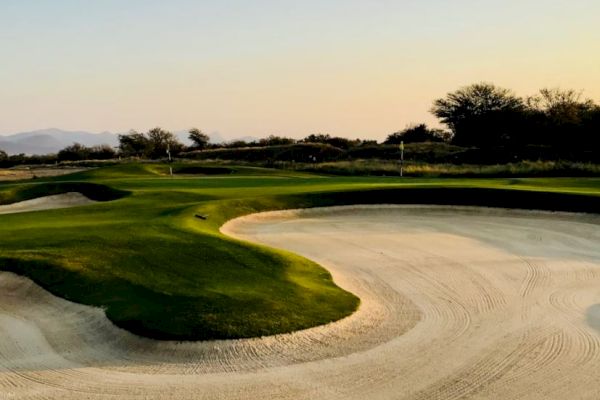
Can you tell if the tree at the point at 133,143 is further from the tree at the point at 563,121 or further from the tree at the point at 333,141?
the tree at the point at 563,121

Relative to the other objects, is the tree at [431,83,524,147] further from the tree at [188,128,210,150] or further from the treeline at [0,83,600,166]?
the tree at [188,128,210,150]

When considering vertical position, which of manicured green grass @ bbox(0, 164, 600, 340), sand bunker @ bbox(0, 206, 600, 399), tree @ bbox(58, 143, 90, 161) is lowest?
sand bunker @ bbox(0, 206, 600, 399)

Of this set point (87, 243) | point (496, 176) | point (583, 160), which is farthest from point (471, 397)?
point (583, 160)

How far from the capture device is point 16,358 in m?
8.79

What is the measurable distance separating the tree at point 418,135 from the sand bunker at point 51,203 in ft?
235

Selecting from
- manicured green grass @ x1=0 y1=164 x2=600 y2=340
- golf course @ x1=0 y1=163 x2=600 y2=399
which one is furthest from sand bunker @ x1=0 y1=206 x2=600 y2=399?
manicured green grass @ x1=0 y1=164 x2=600 y2=340

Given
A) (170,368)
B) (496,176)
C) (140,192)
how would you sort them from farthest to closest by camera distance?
1. (496,176)
2. (140,192)
3. (170,368)

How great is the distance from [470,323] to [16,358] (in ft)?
23.2

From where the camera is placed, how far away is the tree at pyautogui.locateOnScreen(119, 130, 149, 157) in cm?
10586

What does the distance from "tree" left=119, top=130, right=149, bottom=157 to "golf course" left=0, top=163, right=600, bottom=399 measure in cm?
8788

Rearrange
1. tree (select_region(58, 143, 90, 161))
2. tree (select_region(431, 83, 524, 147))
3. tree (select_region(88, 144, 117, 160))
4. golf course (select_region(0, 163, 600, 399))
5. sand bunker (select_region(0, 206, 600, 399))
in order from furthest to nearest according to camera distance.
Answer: tree (select_region(88, 144, 117, 160)), tree (select_region(58, 143, 90, 161)), tree (select_region(431, 83, 524, 147)), golf course (select_region(0, 163, 600, 399)), sand bunker (select_region(0, 206, 600, 399))

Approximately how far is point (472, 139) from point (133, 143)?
191 ft

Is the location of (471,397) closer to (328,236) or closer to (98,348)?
(98,348)

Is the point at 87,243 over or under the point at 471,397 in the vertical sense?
over
